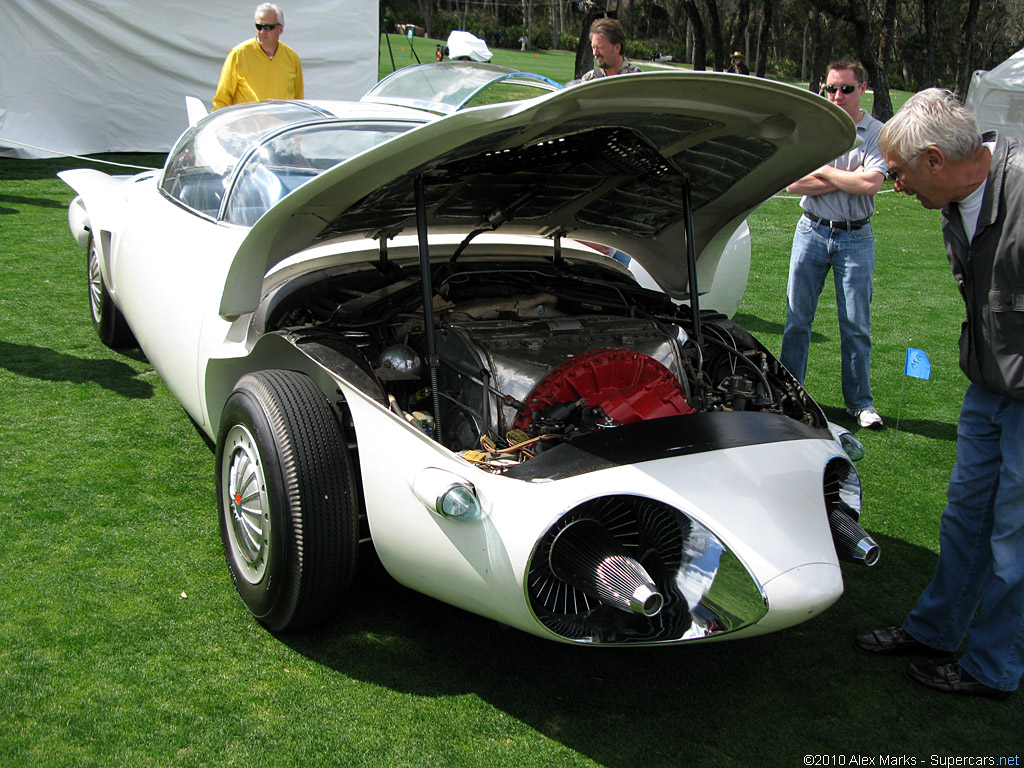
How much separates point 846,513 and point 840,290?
2509 millimetres

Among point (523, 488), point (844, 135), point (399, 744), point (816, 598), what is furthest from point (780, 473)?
point (399, 744)

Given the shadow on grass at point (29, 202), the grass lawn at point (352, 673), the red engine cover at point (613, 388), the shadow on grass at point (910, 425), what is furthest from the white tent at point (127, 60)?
the red engine cover at point (613, 388)

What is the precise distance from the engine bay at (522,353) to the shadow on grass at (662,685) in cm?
66

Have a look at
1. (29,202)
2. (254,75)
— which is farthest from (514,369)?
(29,202)

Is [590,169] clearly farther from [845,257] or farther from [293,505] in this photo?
[845,257]

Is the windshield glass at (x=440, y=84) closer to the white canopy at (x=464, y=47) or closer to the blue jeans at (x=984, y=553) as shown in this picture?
the blue jeans at (x=984, y=553)

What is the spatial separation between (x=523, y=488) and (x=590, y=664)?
0.80m

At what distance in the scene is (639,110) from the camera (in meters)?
2.65

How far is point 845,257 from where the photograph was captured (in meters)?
5.02

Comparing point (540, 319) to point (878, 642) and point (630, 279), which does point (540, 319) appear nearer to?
point (630, 279)

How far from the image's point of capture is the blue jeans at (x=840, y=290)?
16.5ft

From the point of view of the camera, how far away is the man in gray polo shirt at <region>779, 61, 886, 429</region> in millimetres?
4887

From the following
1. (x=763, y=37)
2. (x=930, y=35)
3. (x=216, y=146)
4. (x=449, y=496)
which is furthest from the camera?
(x=763, y=37)

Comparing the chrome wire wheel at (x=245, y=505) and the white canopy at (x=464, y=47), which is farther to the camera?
the white canopy at (x=464, y=47)
